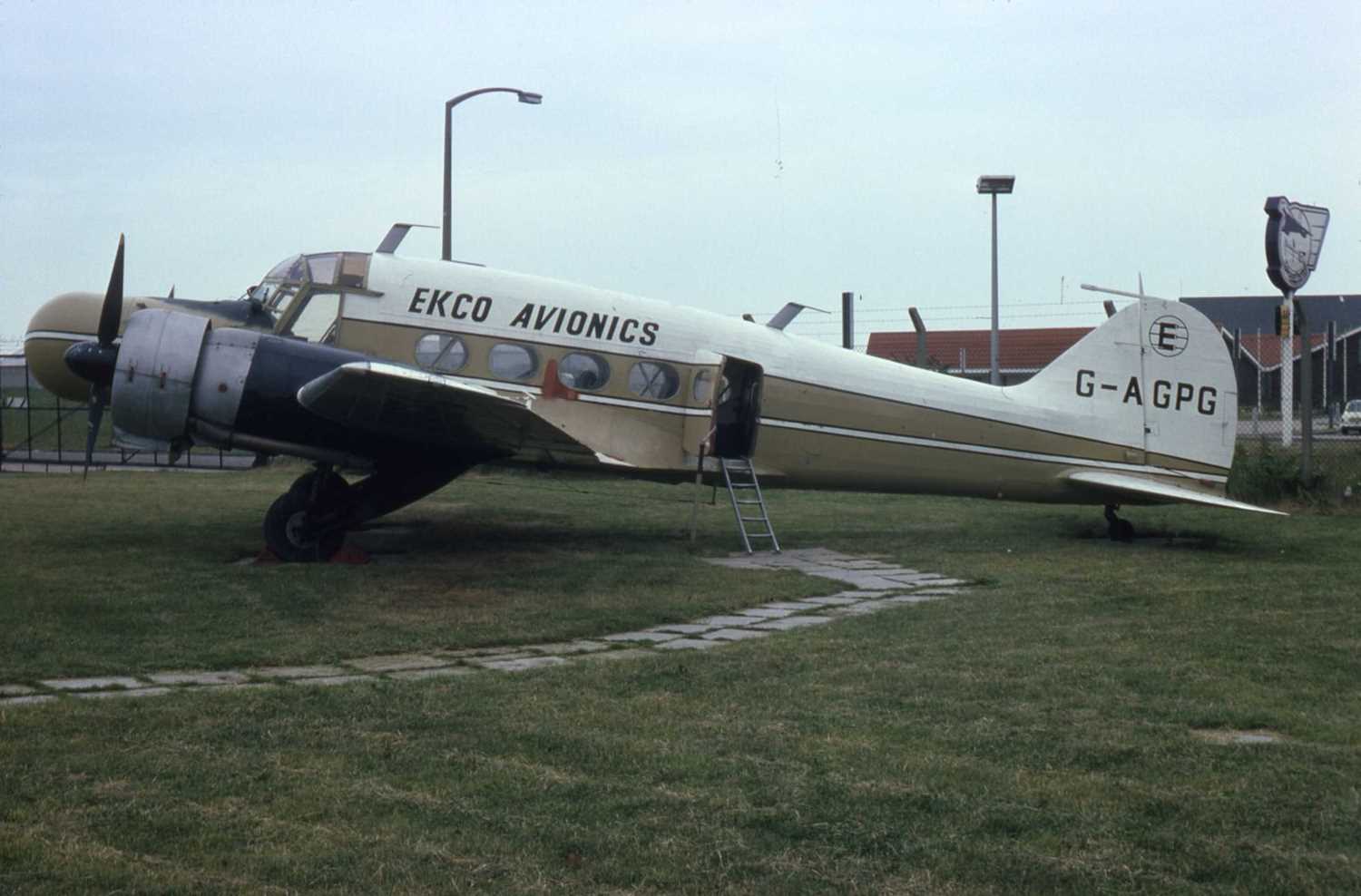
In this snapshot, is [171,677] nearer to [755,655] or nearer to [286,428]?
[755,655]

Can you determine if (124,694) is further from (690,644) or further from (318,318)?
(318,318)

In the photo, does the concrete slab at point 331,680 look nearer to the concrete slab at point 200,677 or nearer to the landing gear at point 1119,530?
the concrete slab at point 200,677

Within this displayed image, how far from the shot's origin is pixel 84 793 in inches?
193

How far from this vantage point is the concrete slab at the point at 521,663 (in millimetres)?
7672

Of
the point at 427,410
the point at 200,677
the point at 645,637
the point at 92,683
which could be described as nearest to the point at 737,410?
the point at 427,410

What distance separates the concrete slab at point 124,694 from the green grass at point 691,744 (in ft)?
0.75

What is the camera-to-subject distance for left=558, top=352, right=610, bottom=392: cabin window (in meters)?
13.1

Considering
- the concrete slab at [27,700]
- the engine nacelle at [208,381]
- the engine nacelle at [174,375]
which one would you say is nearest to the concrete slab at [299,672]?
the concrete slab at [27,700]

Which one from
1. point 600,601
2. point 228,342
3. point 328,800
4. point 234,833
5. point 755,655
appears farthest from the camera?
point 228,342

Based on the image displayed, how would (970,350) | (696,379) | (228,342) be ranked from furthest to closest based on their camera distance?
(970,350) → (696,379) → (228,342)

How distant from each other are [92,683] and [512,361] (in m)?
6.44

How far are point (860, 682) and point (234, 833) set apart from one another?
3525 mm

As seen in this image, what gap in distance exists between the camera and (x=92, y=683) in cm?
707

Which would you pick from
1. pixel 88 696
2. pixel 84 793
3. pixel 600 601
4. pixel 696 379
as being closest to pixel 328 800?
pixel 84 793
